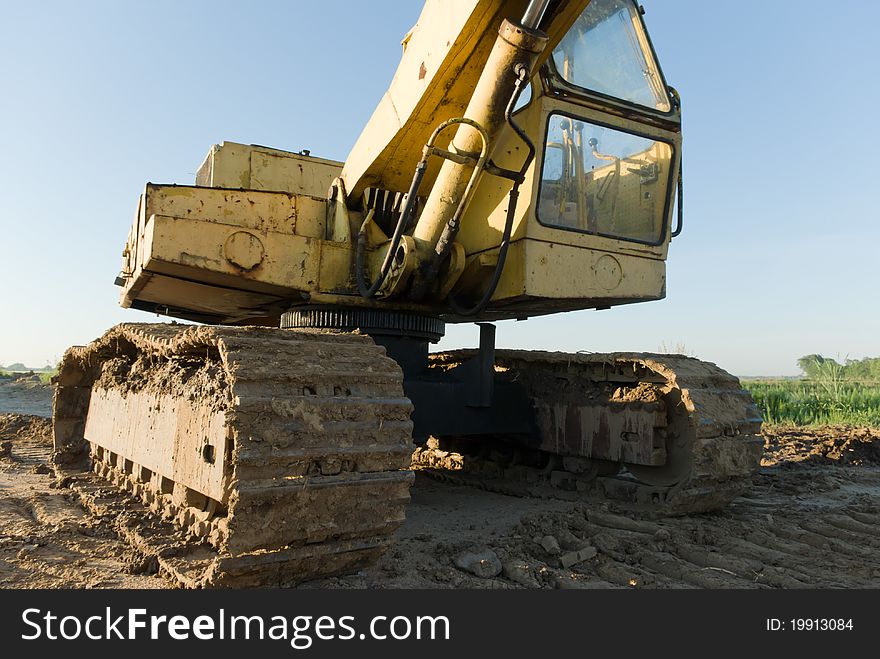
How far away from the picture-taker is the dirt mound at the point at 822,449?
7328mm

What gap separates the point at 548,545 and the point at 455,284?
1685mm

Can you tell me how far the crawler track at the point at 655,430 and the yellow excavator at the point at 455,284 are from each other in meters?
0.02

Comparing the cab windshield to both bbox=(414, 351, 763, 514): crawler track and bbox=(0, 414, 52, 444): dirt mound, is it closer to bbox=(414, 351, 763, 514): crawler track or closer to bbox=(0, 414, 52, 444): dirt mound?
bbox=(414, 351, 763, 514): crawler track

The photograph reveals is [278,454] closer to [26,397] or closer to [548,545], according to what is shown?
[548,545]

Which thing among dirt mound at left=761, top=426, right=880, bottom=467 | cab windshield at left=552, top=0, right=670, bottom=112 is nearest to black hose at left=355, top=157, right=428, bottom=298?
cab windshield at left=552, top=0, right=670, bottom=112

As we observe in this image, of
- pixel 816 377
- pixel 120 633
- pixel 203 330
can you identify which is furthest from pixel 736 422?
pixel 816 377

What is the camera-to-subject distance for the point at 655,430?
4.34 meters

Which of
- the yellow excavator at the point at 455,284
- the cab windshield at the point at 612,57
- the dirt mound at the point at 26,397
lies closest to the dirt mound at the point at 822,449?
the yellow excavator at the point at 455,284

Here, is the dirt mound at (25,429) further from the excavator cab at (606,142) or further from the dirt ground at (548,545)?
the excavator cab at (606,142)

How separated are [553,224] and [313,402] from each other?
202 centimetres

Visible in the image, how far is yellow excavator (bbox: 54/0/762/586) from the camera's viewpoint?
2990mm

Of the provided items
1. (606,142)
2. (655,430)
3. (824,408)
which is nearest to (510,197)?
(606,142)

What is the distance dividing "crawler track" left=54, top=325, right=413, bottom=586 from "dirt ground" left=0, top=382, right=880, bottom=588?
22 centimetres

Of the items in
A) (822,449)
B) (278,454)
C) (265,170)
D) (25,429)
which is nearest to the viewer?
Answer: (278,454)
